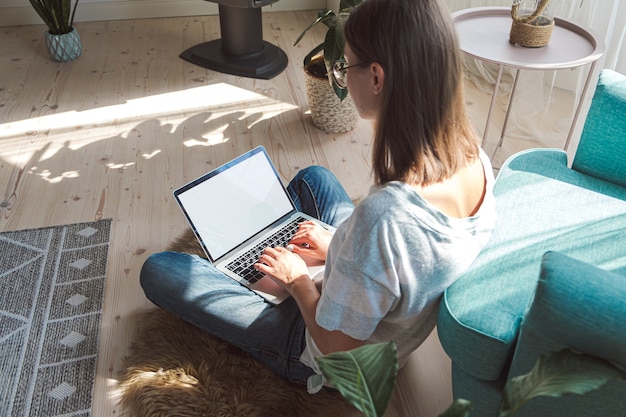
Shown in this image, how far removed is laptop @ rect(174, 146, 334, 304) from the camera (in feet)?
5.08

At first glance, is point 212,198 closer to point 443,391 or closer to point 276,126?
Answer: point 443,391

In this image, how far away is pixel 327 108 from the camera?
8.23ft

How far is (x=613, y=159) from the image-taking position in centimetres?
154

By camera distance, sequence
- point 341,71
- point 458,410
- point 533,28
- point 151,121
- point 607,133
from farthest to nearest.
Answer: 1. point 151,121
2. point 533,28
3. point 607,133
4. point 341,71
5. point 458,410

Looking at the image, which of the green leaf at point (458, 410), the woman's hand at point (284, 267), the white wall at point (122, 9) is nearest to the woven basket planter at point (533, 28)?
the woman's hand at point (284, 267)

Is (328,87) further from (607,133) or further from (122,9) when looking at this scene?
(122,9)

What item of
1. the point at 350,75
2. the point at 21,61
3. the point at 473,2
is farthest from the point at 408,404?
the point at 21,61

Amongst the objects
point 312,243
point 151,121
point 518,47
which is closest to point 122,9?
point 151,121

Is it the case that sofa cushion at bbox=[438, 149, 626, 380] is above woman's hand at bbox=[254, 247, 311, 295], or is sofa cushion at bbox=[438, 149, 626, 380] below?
above

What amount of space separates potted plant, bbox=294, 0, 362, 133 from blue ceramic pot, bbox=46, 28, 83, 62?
1395mm

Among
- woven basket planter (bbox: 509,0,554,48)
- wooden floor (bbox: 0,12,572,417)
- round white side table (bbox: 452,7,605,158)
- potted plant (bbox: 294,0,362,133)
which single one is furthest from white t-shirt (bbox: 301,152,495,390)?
potted plant (bbox: 294,0,362,133)

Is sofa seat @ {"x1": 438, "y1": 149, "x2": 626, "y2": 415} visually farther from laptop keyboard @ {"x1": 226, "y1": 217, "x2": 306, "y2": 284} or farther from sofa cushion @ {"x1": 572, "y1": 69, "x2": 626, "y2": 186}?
laptop keyboard @ {"x1": 226, "y1": 217, "x2": 306, "y2": 284}

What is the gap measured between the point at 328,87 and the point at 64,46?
160 centimetres

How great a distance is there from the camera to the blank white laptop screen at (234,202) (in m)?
1.57
